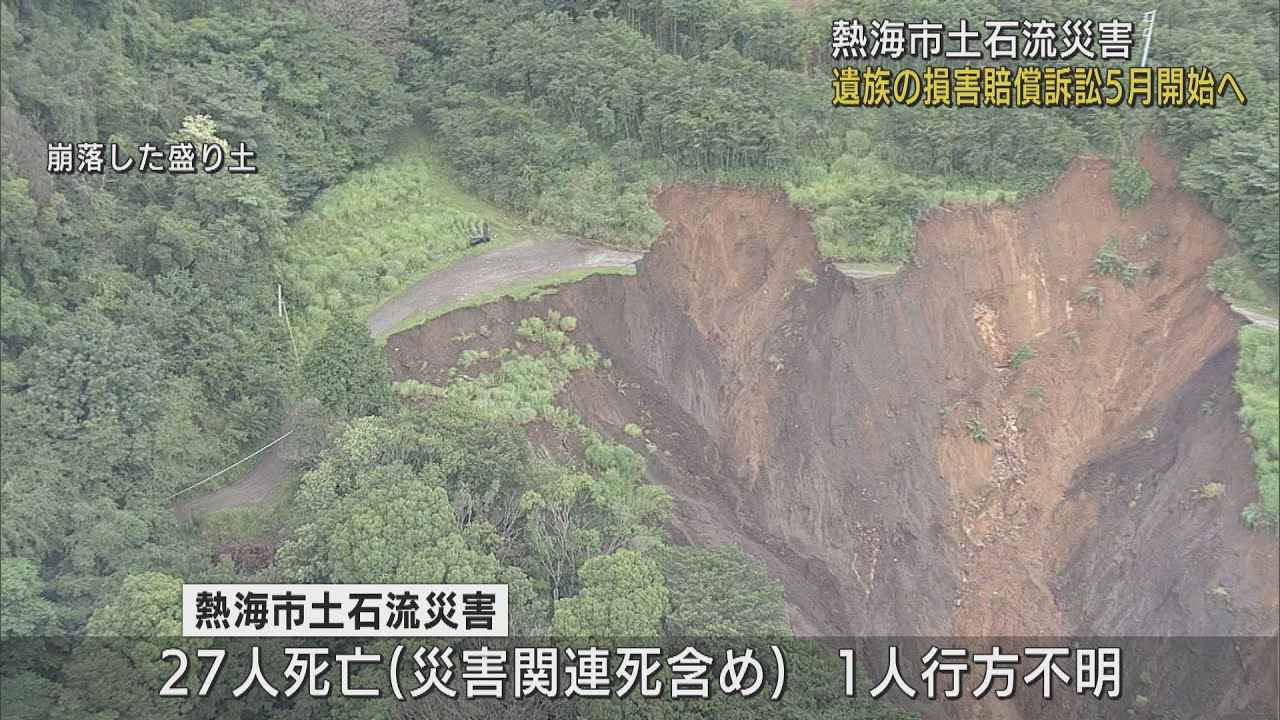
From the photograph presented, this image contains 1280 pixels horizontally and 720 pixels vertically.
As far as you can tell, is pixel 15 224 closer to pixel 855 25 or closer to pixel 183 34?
pixel 183 34

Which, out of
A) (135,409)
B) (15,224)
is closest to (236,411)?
(135,409)

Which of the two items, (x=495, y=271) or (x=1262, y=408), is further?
(x=495, y=271)

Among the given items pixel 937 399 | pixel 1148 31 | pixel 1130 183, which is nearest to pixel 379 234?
pixel 937 399

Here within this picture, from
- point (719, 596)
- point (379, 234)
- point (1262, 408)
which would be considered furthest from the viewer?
point (379, 234)

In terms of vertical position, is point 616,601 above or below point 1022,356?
below

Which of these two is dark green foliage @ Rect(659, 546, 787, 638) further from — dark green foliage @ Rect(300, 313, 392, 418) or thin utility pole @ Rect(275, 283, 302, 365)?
thin utility pole @ Rect(275, 283, 302, 365)

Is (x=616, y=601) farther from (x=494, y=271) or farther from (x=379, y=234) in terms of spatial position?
(x=379, y=234)

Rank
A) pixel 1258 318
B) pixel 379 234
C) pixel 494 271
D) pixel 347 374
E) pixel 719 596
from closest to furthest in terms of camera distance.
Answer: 1. pixel 719 596
2. pixel 347 374
3. pixel 1258 318
4. pixel 494 271
5. pixel 379 234
